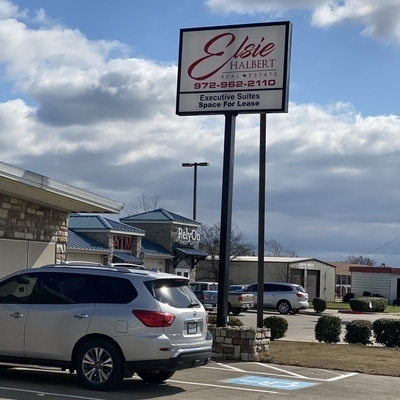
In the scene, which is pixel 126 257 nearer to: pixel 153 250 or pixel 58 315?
pixel 153 250

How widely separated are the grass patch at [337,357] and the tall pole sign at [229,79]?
164 centimetres

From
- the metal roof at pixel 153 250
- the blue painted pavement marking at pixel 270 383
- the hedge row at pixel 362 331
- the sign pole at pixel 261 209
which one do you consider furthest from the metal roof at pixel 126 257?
the blue painted pavement marking at pixel 270 383

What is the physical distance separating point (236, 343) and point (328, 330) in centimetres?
570

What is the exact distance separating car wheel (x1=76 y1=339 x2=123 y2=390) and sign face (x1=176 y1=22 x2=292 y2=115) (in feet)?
25.8

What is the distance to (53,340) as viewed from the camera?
11.1m

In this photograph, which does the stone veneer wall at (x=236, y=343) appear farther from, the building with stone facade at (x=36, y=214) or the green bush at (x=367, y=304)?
the green bush at (x=367, y=304)

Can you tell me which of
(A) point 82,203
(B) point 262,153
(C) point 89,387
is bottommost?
(C) point 89,387

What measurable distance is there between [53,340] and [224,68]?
331 inches

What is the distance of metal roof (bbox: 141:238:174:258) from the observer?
44.1 m

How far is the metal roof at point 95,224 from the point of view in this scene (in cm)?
4047

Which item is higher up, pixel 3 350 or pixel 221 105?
pixel 221 105

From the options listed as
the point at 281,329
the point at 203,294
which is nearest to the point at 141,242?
the point at 203,294

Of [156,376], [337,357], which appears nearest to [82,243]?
[337,357]

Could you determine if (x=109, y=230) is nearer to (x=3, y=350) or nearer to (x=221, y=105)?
(x=221, y=105)
